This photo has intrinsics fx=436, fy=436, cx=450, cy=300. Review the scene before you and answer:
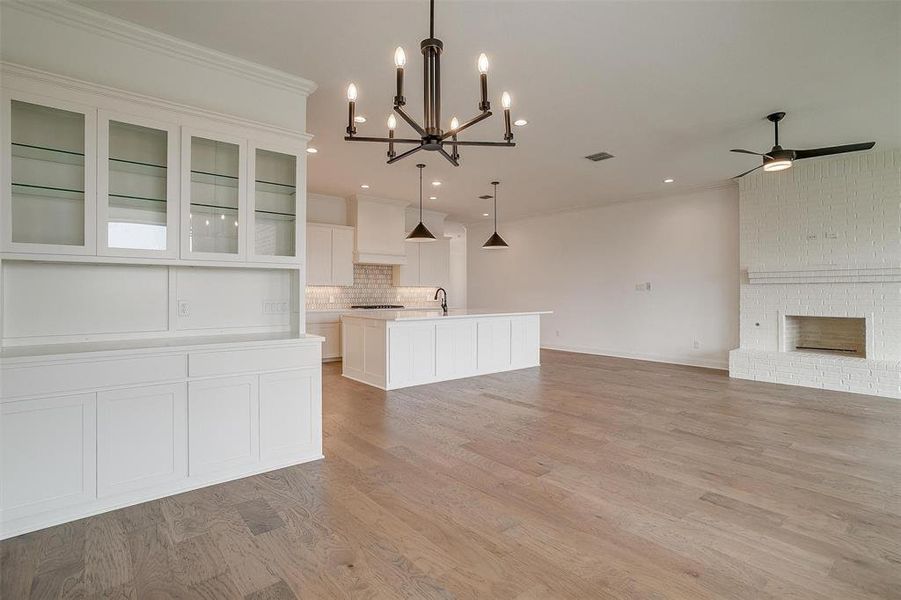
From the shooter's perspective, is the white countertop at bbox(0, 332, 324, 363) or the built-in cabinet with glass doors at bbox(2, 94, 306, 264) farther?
the built-in cabinet with glass doors at bbox(2, 94, 306, 264)

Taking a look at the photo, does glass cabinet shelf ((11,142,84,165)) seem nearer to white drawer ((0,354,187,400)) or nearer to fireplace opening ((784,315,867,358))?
white drawer ((0,354,187,400))

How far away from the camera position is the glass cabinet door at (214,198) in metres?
2.87

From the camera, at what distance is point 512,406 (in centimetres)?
466

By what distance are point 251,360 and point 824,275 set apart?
22.2 feet

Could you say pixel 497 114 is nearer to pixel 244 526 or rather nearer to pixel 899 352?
pixel 244 526

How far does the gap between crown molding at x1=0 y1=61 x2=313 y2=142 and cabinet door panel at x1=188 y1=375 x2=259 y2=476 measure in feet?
5.66

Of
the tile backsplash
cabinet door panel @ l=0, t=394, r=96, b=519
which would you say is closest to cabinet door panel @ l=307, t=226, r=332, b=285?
the tile backsplash

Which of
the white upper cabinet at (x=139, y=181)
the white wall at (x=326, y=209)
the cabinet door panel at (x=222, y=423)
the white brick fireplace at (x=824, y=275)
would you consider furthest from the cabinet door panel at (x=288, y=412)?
the white brick fireplace at (x=824, y=275)

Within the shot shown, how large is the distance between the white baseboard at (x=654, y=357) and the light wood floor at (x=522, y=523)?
3.03 meters

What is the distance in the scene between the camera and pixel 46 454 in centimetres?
226

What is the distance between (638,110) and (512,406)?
10.4 feet

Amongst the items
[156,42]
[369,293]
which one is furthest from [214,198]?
[369,293]

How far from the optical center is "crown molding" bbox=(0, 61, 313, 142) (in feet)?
7.52

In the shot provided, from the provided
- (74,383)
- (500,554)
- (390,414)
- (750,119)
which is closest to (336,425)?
(390,414)
